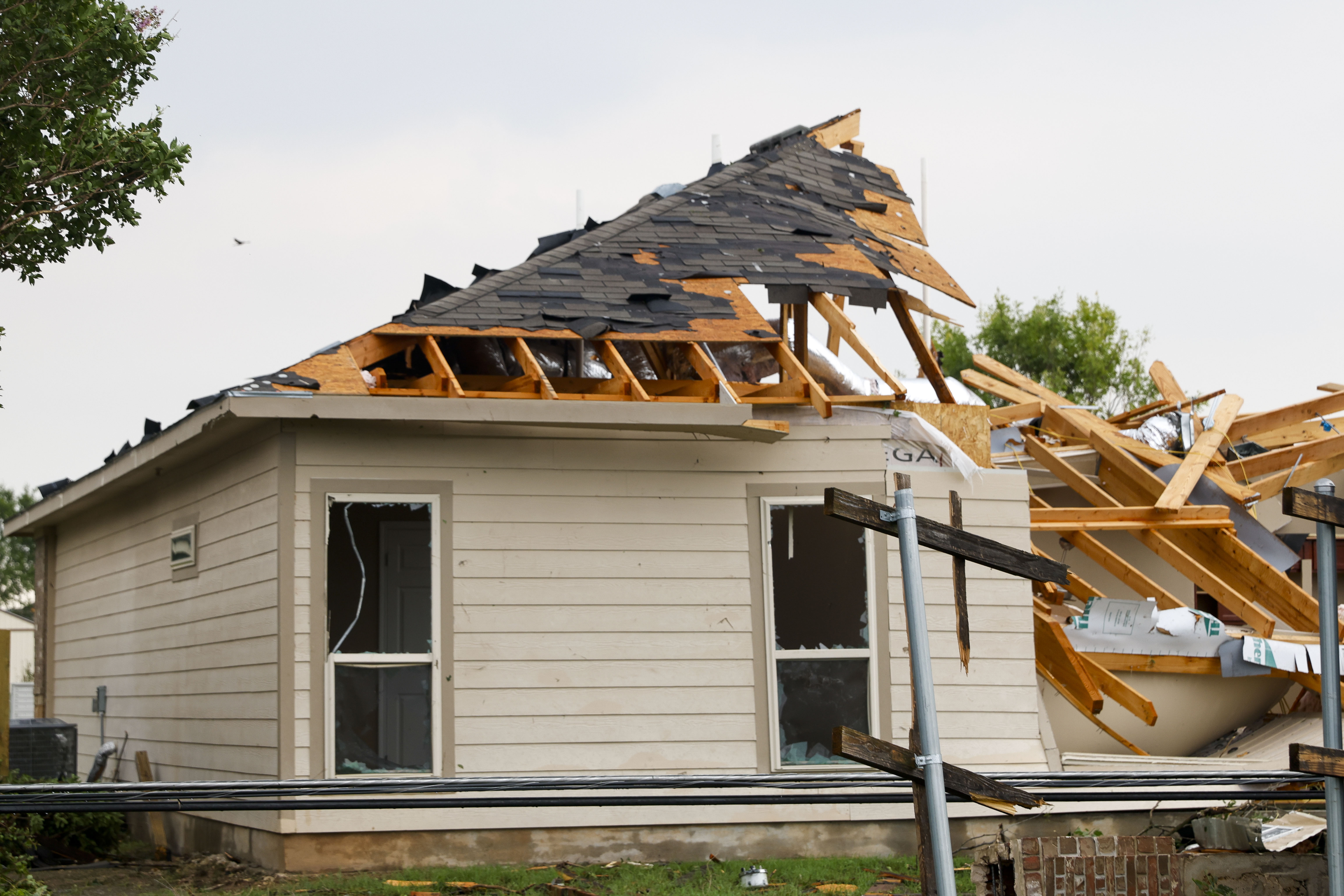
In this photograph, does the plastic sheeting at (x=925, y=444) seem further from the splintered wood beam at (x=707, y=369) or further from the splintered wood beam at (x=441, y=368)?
the splintered wood beam at (x=441, y=368)

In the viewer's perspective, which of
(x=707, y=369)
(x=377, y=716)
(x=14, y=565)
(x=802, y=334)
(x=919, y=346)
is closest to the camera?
(x=377, y=716)

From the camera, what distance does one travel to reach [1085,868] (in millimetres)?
6016

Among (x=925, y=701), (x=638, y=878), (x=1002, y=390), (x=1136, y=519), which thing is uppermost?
(x=1002, y=390)

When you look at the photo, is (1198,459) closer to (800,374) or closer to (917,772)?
(800,374)

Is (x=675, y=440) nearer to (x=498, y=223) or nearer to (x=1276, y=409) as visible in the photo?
(x=1276, y=409)

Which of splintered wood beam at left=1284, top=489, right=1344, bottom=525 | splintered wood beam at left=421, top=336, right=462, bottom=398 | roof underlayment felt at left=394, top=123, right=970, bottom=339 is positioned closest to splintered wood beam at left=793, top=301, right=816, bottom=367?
roof underlayment felt at left=394, top=123, right=970, bottom=339

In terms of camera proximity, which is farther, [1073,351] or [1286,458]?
[1073,351]

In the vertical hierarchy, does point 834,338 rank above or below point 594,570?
above

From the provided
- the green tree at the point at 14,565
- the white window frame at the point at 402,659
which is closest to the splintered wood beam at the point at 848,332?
the white window frame at the point at 402,659

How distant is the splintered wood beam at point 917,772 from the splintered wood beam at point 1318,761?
0.98m

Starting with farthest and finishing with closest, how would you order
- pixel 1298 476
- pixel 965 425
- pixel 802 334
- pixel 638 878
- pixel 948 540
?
pixel 1298 476
pixel 802 334
pixel 965 425
pixel 638 878
pixel 948 540

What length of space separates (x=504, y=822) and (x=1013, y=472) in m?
4.34

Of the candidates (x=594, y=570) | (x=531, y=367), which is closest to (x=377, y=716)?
(x=594, y=570)

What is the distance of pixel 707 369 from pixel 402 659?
2.83 meters
